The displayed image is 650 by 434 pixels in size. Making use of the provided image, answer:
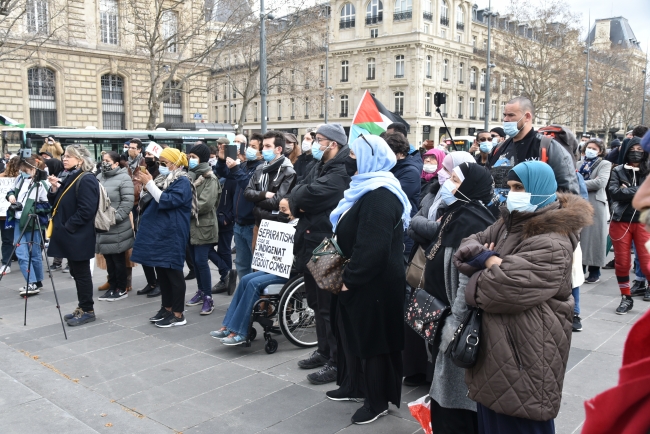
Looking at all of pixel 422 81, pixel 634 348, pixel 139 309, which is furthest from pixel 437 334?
pixel 422 81

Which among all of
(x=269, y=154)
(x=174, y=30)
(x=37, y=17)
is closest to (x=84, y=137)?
(x=37, y=17)

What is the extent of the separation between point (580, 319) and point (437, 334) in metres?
3.89

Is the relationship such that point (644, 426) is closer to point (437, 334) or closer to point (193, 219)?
point (437, 334)

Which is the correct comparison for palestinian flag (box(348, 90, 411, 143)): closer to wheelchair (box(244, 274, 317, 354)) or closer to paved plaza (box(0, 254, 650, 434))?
wheelchair (box(244, 274, 317, 354))

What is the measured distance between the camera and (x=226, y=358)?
560 cm

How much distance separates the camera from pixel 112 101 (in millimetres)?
35750

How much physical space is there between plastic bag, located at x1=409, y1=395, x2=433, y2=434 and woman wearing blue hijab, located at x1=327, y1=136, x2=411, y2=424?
320mm

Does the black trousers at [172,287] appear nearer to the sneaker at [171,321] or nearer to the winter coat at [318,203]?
the sneaker at [171,321]

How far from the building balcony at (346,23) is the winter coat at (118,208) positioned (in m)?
54.8

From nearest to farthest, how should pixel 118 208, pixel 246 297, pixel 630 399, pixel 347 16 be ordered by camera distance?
1. pixel 630 399
2. pixel 246 297
3. pixel 118 208
4. pixel 347 16

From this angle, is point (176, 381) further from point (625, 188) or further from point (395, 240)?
point (625, 188)

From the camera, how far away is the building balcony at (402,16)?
2154 inches

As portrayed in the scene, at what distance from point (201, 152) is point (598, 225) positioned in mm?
5575

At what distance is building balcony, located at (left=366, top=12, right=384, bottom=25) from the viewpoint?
186ft
